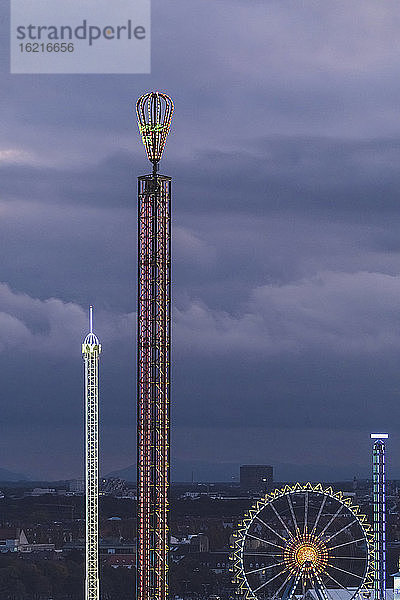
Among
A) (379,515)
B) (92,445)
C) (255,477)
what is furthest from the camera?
(255,477)

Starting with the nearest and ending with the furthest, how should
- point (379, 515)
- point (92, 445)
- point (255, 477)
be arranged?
point (92, 445) → point (379, 515) → point (255, 477)

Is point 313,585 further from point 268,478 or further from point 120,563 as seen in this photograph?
point 268,478

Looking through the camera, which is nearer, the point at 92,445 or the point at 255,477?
the point at 92,445

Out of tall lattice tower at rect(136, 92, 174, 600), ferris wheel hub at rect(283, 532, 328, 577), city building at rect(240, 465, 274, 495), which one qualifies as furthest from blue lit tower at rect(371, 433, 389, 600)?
city building at rect(240, 465, 274, 495)

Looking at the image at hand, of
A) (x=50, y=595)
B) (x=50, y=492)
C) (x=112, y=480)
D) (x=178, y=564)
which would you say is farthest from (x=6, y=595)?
(x=50, y=492)

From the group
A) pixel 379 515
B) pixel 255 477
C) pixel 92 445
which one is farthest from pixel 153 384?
pixel 255 477

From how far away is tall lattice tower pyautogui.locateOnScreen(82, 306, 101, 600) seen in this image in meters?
27.8

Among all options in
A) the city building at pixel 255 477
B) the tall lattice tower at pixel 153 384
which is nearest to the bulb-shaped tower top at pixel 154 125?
the tall lattice tower at pixel 153 384

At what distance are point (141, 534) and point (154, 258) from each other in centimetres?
471

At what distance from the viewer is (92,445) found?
2839cm

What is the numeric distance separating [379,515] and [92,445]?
863 cm

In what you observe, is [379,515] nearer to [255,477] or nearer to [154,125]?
[154,125]

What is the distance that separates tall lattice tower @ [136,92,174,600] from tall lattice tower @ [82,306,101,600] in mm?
736

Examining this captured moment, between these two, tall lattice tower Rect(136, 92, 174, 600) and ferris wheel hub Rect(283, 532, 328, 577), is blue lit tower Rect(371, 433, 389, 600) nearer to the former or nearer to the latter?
ferris wheel hub Rect(283, 532, 328, 577)
